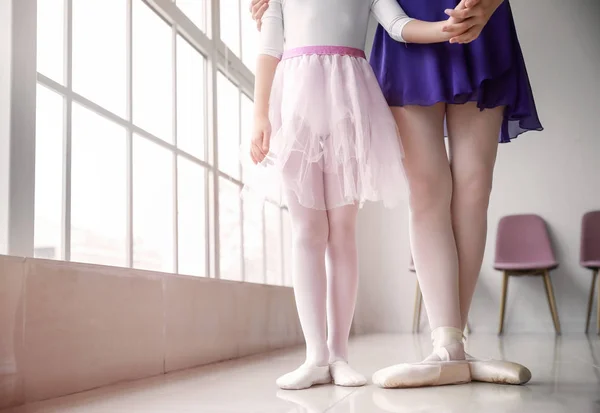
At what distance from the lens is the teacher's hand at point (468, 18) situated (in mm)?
1344

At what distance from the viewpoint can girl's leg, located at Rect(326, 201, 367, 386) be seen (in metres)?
1.52

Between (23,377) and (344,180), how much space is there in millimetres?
751

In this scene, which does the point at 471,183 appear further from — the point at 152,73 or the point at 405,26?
the point at 152,73

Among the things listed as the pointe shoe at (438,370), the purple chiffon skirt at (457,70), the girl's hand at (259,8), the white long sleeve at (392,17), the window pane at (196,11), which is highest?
the window pane at (196,11)

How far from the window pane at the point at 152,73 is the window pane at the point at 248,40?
0.80 meters

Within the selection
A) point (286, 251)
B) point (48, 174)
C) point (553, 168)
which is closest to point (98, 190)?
point (48, 174)

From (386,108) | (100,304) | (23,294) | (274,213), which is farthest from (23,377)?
(274,213)

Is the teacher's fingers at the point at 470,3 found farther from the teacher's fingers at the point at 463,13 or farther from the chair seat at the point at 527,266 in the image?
the chair seat at the point at 527,266

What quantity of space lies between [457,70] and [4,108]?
96 centimetres

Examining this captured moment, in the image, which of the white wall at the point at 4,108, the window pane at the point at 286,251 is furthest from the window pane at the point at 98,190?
the window pane at the point at 286,251

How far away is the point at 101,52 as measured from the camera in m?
1.98

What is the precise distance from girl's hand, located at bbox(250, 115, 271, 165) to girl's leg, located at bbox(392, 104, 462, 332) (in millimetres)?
292

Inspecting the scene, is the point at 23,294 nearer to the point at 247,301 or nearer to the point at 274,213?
the point at 247,301

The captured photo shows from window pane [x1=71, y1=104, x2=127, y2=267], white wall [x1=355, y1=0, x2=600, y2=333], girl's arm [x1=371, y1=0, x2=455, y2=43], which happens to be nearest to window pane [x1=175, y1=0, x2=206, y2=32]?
window pane [x1=71, y1=104, x2=127, y2=267]
